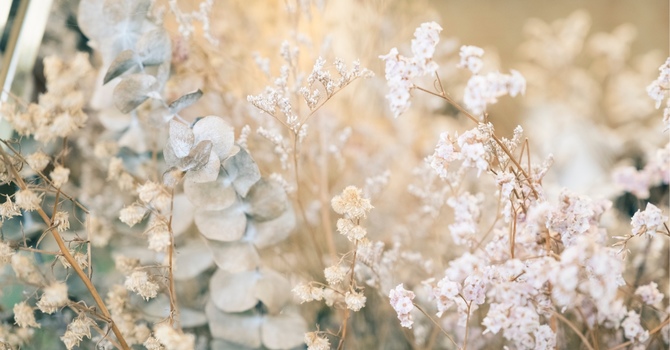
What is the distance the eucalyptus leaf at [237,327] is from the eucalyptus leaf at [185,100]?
19 cm

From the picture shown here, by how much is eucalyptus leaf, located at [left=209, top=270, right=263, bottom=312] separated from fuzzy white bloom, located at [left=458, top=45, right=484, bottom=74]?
0.26 metres

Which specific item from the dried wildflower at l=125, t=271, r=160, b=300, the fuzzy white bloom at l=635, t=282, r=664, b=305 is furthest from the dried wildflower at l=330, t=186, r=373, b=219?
the fuzzy white bloom at l=635, t=282, r=664, b=305

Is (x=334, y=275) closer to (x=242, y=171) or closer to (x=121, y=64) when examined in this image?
(x=242, y=171)

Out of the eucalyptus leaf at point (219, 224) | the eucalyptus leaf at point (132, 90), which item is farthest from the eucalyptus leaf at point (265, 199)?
the eucalyptus leaf at point (132, 90)

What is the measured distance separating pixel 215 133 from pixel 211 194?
6 cm

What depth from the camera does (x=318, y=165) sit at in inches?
31.4

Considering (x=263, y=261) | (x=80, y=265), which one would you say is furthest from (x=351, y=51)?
(x=80, y=265)

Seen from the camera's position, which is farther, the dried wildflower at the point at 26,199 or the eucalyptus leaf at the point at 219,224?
the eucalyptus leaf at the point at 219,224

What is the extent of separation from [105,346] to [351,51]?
547 mm

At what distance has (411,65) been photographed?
1.35 ft

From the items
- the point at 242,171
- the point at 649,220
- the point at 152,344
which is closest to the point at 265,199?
the point at 242,171

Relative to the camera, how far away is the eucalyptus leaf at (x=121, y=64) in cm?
50

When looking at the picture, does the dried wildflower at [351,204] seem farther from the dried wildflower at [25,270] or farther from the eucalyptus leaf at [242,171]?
the dried wildflower at [25,270]

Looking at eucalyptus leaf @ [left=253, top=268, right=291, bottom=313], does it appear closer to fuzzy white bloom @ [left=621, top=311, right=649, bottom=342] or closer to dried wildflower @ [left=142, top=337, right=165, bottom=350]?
dried wildflower @ [left=142, top=337, right=165, bottom=350]
